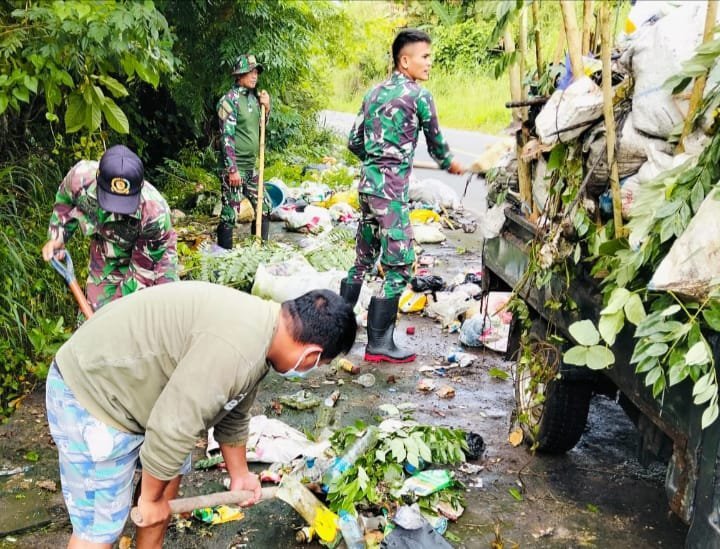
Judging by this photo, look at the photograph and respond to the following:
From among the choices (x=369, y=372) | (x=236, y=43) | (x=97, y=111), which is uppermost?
(x=236, y=43)

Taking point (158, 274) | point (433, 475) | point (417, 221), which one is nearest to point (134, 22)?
point (158, 274)

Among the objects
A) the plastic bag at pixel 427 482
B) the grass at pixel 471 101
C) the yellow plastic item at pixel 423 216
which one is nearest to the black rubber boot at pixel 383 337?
the plastic bag at pixel 427 482

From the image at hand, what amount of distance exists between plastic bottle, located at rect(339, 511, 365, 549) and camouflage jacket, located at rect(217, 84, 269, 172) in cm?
465

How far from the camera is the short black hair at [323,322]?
6.59 feet

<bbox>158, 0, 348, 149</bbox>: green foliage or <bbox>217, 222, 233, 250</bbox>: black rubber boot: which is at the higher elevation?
<bbox>158, 0, 348, 149</bbox>: green foliage

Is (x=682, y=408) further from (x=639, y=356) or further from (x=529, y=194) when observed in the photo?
(x=529, y=194)

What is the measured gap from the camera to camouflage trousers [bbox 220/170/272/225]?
6846mm

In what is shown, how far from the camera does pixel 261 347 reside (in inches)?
77.7

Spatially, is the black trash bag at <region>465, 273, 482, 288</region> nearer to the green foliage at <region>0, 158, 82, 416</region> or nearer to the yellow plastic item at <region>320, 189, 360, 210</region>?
the yellow plastic item at <region>320, 189, 360, 210</region>

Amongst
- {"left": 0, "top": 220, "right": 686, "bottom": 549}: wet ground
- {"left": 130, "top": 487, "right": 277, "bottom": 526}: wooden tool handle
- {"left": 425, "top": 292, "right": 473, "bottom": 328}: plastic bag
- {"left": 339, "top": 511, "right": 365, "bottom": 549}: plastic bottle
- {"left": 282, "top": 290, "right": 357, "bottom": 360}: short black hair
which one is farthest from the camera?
{"left": 425, "top": 292, "right": 473, "bottom": 328}: plastic bag

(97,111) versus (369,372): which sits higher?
(97,111)

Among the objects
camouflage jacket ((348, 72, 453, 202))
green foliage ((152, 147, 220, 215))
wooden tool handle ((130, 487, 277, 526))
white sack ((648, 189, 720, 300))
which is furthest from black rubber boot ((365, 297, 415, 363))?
green foliage ((152, 147, 220, 215))

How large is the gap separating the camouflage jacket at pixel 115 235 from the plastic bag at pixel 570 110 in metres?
1.79

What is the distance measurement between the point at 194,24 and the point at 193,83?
0.89 metres
